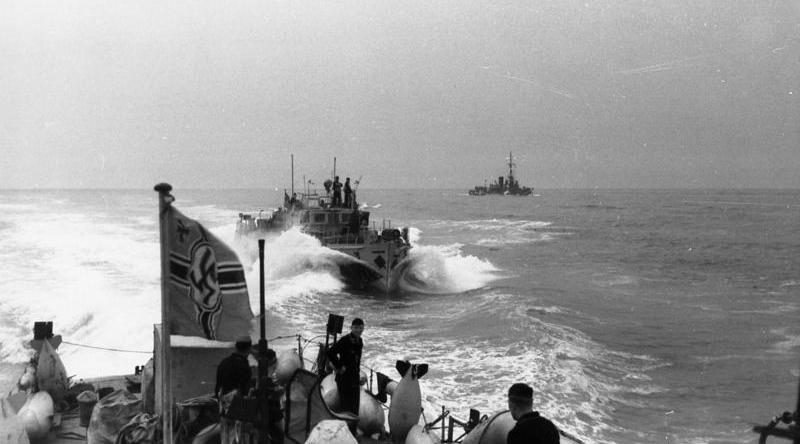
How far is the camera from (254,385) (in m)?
7.03

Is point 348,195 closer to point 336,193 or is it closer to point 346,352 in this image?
point 336,193

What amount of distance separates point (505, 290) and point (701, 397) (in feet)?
64.0

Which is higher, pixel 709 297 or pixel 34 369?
pixel 34 369

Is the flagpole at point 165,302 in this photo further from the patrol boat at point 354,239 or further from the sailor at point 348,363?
the patrol boat at point 354,239

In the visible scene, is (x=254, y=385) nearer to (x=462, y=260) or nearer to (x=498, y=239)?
(x=462, y=260)

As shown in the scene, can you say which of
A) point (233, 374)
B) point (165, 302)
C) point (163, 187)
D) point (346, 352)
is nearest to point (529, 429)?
point (233, 374)

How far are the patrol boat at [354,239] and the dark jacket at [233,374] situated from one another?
101 ft

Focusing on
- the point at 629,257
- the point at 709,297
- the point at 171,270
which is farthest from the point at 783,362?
the point at 629,257

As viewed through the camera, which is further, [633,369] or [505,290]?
[505,290]

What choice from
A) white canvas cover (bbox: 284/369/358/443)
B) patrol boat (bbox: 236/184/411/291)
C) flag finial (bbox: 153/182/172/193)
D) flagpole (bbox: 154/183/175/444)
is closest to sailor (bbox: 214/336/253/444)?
white canvas cover (bbox: 284/369/358/443)

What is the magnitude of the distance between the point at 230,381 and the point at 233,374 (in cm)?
8

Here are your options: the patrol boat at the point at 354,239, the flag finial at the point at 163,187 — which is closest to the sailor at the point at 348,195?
the patrol boat at the point at 354,239

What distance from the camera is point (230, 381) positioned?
20.7ft

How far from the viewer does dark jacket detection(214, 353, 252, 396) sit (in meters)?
6.32
